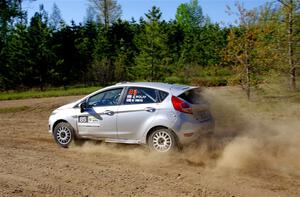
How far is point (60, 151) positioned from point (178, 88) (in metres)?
3.14

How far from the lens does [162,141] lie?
892cm

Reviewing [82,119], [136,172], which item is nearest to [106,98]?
[82,119]

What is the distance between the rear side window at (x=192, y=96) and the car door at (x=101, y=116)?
61.5 inches

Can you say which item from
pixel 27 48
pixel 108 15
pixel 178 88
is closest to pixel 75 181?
pixel 178 88

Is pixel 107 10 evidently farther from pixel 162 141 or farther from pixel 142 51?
pixel 162 141

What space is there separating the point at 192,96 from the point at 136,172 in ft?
8.32

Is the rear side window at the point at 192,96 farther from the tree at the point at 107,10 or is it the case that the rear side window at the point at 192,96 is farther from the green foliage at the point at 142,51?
the tree at the point at 107,10

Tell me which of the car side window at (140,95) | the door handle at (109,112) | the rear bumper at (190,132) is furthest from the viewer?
the door handle at (109,112)

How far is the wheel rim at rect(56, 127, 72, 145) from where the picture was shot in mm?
10211

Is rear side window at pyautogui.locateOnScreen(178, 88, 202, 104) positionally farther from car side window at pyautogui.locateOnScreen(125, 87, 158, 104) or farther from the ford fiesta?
car side window at pyautogui.locateOnScreen(125, 87, 158, 104)

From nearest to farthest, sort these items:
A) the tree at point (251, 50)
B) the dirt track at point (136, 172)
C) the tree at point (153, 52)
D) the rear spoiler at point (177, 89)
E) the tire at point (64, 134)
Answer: the dirt track at point (136, 172), the rear spoiler at point (177, 89), the tire at point (64, 134), the tree at point (251, 50), the tree at point (153, 52)

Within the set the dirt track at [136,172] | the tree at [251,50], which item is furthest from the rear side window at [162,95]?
the tree at [251,50]

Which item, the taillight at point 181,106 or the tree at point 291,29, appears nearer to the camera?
the taillight at point 181,106

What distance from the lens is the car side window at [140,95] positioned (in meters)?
A: 9.26
